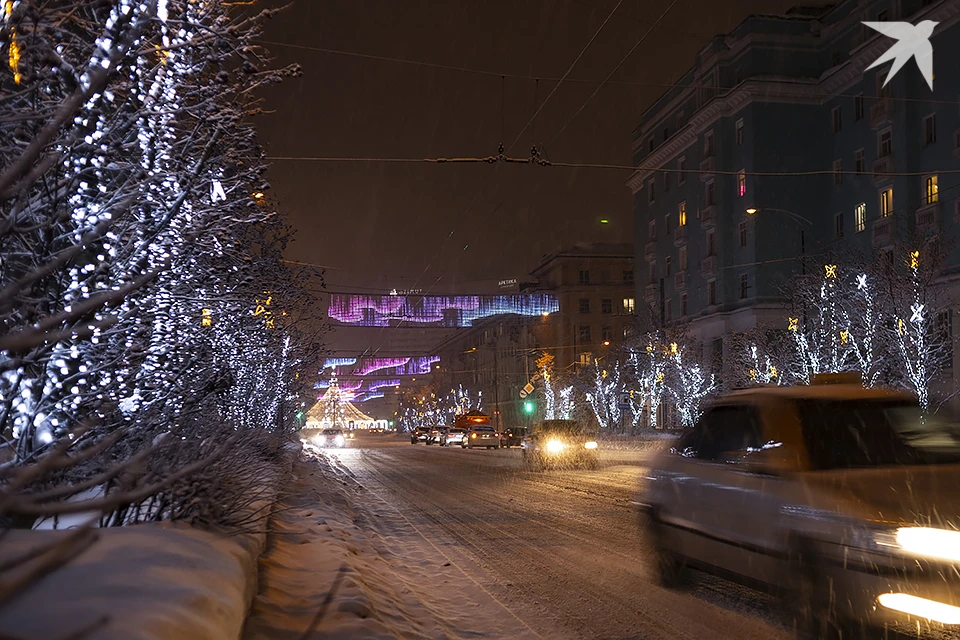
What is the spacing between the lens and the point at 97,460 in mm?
7609

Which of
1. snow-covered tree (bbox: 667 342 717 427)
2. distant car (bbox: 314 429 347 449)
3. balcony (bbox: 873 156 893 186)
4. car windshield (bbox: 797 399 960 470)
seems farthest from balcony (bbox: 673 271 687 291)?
car windshield (bbox: 797 399 960 470)

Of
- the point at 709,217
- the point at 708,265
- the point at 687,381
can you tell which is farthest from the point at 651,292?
the point at 687,381

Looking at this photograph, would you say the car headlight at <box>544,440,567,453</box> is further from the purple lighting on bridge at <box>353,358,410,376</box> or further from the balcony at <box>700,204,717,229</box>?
the purple lighting on bridge at <box>353,358,410,376</box>

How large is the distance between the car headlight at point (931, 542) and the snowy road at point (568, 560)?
5.14 ft

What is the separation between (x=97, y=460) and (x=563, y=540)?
7145 millimetres

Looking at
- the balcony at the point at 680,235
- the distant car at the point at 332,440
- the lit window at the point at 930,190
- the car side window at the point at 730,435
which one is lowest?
the distant car at the point at 332,440

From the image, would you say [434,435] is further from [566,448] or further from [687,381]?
[566,448]

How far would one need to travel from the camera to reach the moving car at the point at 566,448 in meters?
29.3

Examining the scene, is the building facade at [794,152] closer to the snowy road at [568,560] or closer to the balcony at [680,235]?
the balcony at [680,235]

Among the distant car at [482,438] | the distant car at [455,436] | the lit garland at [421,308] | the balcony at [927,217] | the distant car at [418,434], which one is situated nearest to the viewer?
the balcony at [927,217]

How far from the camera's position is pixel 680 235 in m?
64.5

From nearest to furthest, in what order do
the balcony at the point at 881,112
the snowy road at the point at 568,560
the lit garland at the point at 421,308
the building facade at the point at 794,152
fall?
the snowy road at the point at 568,560 < the building facade at the point at 794,152 < the balcony at the point at 881,112 < the lit garland at the point at 421,308

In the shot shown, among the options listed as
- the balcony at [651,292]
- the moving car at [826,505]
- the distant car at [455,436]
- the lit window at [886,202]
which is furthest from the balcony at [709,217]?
the moving car at [826,505]

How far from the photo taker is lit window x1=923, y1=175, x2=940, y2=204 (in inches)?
1693
